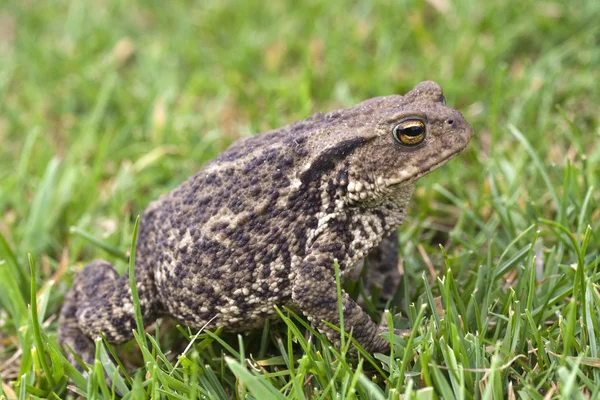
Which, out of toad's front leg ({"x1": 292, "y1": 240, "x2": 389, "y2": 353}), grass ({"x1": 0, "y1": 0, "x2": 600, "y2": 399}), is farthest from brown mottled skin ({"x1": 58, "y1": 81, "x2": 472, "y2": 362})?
grass ({"x1": 0, "y1": 0, "x2": 600, "y2": 399})

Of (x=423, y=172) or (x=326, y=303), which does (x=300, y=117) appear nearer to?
(x=423, y=172)

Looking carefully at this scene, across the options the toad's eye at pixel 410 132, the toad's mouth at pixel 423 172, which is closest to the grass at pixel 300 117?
the toad's mouth at pixel 423 172

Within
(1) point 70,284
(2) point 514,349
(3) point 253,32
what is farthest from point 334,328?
(3) point 253,32

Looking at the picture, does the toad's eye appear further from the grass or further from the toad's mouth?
the grass

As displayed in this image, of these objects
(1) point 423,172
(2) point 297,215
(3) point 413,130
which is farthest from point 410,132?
(2) point 297,215

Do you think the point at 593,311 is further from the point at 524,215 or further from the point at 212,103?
the point at 212,103

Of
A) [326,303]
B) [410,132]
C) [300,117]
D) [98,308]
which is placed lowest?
[326,303]
